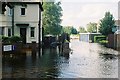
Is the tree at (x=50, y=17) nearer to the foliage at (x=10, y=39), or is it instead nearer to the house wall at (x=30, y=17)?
the house wall at (x=30, y=17)

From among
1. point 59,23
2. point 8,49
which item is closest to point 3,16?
point 8,49

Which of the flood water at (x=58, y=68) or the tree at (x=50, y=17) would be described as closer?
the flood water at (x=58, y=68)

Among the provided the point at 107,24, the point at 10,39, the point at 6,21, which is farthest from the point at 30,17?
the point at 107,24

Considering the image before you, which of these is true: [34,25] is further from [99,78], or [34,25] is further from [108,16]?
[108,16]

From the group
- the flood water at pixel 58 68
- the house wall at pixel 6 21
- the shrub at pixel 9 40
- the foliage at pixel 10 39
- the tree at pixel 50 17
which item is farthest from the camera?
the tree at pixel 50 17

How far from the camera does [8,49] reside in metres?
29.4

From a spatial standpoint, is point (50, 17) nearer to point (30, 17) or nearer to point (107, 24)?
point (107, 24)

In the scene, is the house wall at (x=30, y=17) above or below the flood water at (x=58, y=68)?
above

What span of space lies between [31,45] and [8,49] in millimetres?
10924

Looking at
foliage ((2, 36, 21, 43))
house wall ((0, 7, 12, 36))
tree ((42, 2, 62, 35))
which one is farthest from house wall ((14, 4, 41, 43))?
tree ((42, 2, 62, 35))

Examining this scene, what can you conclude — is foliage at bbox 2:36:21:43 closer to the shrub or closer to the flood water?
the shrub

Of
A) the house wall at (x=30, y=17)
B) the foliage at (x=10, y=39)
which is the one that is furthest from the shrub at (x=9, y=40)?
the house wall at (x=30, y=17)

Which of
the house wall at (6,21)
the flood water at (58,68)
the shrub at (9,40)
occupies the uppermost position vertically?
the house wall at (6,21)

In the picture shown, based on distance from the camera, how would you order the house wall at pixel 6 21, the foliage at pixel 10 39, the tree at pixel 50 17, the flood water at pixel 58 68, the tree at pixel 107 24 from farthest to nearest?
1. the tree at pixel 107 24
2. the tree at pixel 50 17
3. the house wall at pixel 6 21
4. the foliage at pixel 10 39
5. the flood water at pixel 58 68
